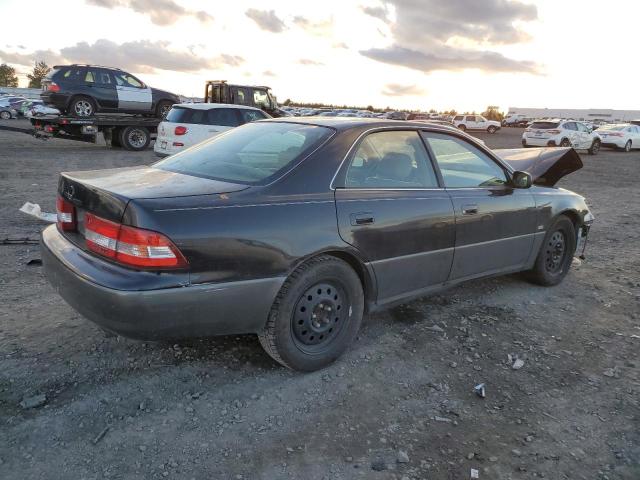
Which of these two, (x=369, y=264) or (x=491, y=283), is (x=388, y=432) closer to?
(x=369, y=264)

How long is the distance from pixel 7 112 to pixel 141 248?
3958 cm

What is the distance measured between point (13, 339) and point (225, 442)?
182 cm

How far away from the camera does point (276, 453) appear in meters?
2.47

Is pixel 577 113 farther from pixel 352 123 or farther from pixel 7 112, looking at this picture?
pixel 352 123

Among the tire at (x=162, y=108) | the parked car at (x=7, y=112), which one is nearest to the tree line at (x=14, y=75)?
the parked car at (x=7, y=112)

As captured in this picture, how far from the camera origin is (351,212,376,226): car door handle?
10.3ft

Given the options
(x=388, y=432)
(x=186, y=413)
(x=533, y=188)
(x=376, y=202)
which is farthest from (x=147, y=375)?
(x=533, y=188)

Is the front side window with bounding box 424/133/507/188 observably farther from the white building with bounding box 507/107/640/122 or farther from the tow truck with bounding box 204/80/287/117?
the white building with bounding box 507/107/640/122

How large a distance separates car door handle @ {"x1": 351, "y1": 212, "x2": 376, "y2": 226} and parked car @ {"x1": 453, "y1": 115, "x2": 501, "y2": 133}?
150 feet

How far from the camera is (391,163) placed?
3605mm

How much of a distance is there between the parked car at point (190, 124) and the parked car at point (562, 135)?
1670 centimetres

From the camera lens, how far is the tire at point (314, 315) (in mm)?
2932

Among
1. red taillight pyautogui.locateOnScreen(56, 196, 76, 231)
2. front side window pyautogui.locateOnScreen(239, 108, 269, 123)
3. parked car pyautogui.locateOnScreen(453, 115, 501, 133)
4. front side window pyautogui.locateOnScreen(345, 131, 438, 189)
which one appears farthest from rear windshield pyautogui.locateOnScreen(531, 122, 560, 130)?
red taillight pyautogui.locateOnScreen(56, 196, 76, 231)

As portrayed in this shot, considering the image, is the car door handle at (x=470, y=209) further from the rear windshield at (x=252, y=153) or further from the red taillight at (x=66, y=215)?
the red taillight at (x=66, y=215)
